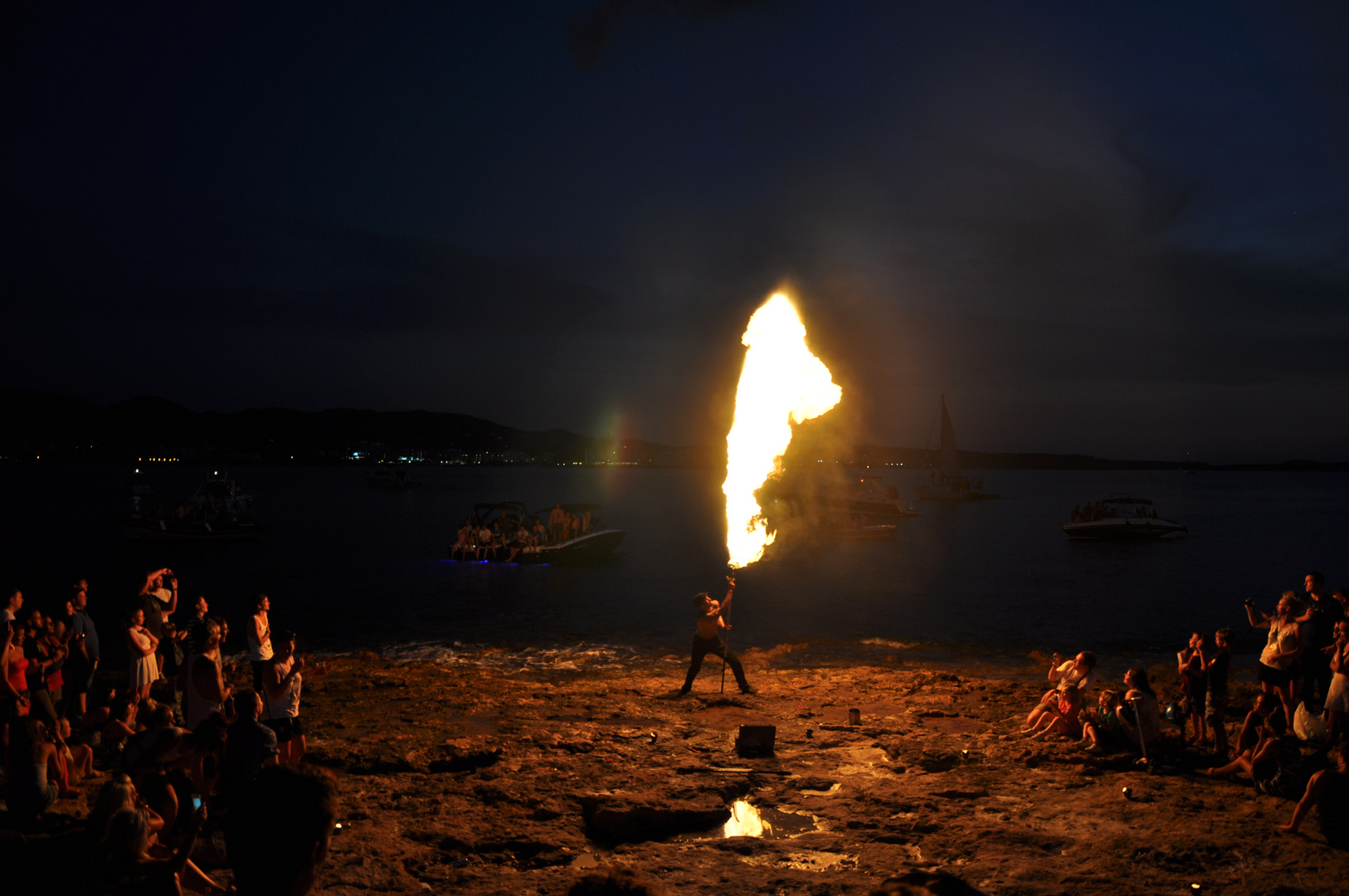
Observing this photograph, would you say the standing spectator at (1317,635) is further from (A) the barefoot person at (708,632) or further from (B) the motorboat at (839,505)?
(B) the motorboat at (839,505)

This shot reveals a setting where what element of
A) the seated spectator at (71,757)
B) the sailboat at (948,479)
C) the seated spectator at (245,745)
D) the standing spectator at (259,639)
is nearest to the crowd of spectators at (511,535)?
the standing spectator at (259,639)

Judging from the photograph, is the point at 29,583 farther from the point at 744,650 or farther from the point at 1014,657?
the point at 1014,657

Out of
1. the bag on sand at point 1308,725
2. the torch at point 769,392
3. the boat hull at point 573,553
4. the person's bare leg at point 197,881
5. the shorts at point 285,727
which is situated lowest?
the boat hull at point 573,553

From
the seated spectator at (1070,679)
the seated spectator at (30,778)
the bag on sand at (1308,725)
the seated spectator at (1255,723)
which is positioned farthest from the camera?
the seated spectator at (1070,679)

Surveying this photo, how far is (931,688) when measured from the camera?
14.7 meters

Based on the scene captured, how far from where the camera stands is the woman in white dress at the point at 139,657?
925 cm

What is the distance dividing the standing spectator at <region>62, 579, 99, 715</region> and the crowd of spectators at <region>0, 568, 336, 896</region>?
2cm

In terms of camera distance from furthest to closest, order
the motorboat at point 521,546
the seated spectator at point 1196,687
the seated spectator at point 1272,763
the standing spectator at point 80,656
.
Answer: the motorboat at point 521,546 → the standing spectator at point 80,656 → the seated spectator at point 1196,687 → the seated spectator at point 1272,763

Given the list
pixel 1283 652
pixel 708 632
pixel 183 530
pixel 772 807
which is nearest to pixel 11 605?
pixel 772 807

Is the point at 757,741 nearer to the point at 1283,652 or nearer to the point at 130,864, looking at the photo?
the point at 1283,652

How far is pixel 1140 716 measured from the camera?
31.2 feet

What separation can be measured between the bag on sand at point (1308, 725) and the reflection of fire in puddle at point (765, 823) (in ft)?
18.6

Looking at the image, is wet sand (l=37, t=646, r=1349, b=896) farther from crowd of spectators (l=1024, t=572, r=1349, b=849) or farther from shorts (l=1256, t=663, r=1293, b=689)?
shorts (l=1256, t=663, r=1293, b=689)

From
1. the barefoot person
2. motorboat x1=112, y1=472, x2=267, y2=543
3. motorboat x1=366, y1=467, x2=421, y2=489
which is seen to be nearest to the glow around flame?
the barefoot person
